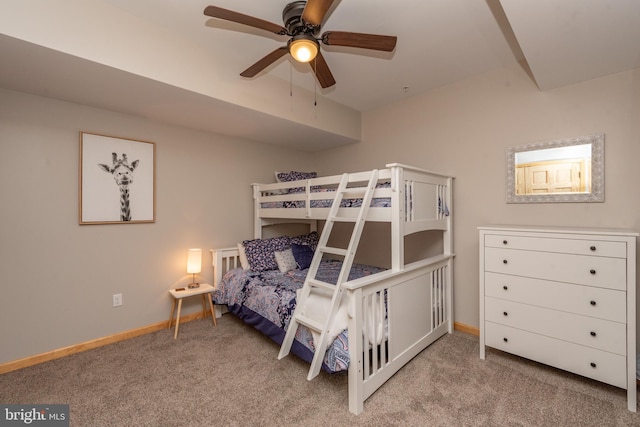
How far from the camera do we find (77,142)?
8.07ft

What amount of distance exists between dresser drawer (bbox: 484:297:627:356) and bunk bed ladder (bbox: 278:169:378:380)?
126 cm

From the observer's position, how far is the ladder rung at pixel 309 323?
190 centimetres

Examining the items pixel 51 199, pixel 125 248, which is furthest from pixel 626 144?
pixel 51 199

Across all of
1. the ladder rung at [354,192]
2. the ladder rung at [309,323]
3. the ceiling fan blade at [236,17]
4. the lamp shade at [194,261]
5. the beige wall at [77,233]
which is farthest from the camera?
the lamp shade at [194,261]

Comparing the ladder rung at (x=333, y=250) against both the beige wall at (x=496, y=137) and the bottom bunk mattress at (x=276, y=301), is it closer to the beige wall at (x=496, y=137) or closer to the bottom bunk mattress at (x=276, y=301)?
the bottom bunk mattress at (x=276, y=301)

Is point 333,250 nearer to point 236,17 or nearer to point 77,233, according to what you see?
point 236,17

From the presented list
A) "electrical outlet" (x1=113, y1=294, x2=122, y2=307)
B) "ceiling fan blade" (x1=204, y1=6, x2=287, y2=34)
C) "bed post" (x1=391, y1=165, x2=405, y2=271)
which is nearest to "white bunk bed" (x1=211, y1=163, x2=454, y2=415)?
"bed post" (x1=391, y1=165, x2=405, y2=271)

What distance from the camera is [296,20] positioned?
175 cm

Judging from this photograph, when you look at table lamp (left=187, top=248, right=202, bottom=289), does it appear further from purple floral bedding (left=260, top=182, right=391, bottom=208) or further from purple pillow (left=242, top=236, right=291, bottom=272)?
purple floral bedding (left=260, top=182, right=391, bottom=208)

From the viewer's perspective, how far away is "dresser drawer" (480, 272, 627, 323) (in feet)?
5.95

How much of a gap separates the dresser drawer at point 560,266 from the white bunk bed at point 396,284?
1.72ft

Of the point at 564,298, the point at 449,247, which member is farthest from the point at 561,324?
the point at 449,247

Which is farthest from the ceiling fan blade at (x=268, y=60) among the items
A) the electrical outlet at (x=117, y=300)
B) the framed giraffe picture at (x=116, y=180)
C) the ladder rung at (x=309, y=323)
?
the electrical outlet at (x=117, y=300)

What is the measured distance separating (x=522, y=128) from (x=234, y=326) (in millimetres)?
3326
